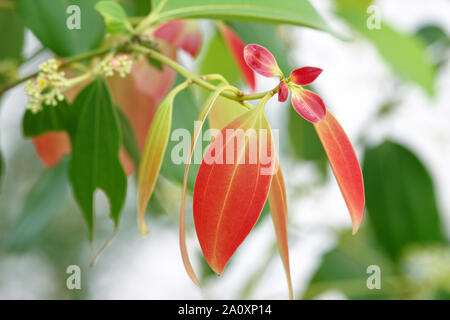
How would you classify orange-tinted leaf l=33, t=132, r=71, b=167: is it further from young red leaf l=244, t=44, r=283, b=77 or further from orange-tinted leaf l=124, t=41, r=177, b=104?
young red leaf l=244, t=44, r=283, b=77

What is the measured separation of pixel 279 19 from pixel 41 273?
1.42 metres

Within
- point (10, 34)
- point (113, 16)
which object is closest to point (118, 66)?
point (113, 16)

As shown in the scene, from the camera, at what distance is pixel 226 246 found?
7.2 inches

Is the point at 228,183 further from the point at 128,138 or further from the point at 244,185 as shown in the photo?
the point at 128,138

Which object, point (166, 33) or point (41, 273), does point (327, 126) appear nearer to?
point (166, 33)

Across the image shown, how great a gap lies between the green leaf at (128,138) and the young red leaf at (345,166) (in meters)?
0.14

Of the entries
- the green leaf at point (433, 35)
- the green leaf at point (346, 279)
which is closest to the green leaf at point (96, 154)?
the green leaf at point (346, 279)

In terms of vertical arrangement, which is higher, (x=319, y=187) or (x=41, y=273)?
(x=319, y=187)

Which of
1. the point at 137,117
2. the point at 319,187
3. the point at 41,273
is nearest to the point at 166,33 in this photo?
the point at 137,117

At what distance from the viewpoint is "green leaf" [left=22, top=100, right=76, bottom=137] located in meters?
0.28

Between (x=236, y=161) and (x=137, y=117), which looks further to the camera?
(x=137, y=117)

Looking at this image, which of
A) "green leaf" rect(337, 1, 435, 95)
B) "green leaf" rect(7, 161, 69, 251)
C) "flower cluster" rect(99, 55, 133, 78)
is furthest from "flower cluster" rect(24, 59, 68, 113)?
"green leaf" rect(337, 1, 435, 95)

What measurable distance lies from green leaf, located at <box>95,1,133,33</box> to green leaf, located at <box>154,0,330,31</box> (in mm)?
20

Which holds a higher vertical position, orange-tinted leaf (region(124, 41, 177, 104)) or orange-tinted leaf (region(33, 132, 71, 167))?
orange-tinted leaf (region(124, 41, 177, 104))
